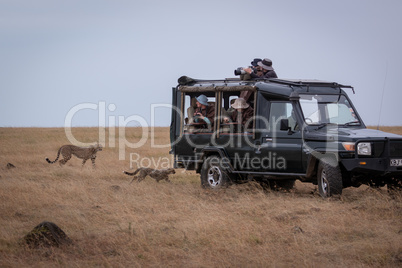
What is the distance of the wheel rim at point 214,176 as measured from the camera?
44.2 feet

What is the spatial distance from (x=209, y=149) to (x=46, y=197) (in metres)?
3.40

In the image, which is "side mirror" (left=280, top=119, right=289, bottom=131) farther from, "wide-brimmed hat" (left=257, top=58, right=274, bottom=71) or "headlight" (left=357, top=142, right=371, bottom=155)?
"wide-brimmed hat" (left=257, top=58, right=274, bottom=71)

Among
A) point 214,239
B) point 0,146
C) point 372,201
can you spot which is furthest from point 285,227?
point 0,146

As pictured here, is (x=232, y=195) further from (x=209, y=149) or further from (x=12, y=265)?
(x=12, y=265)

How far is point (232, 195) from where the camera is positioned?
41.5ft

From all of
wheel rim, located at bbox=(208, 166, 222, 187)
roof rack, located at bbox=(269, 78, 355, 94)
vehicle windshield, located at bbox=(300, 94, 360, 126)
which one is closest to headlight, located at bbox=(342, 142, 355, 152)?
vehicle windshield, located at bbox=(300, 94, 360, 126)

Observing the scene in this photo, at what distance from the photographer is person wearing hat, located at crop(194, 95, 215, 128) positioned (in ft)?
44.9

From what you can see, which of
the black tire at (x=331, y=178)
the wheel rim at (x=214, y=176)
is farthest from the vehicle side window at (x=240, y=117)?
the black tire at (x=331, y=178)

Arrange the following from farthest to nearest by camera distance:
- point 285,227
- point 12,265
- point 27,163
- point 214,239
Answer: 1. point 27,163
2. point 285,227
3. point 214,239
4. point 12,265

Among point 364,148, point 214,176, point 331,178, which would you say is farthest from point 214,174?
point 364,148

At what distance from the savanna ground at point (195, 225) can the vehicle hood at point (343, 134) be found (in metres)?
1.05

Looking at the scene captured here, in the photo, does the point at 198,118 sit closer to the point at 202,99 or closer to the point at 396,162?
the point at 202,99

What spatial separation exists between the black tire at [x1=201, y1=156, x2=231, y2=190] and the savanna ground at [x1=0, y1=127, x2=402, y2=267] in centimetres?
29

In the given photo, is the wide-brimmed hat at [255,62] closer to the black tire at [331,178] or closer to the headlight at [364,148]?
the black tire at [331,178]
